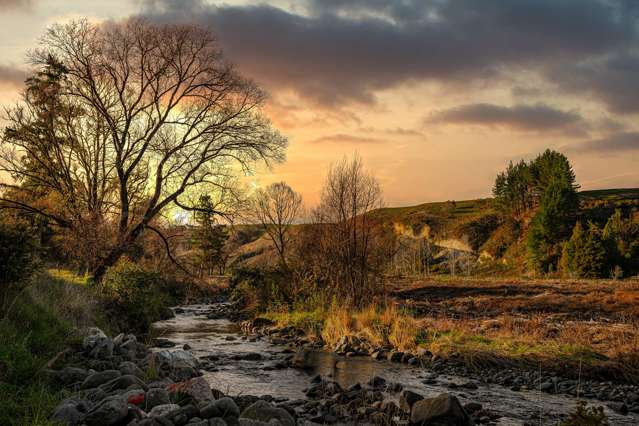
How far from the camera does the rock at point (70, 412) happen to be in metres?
5.74

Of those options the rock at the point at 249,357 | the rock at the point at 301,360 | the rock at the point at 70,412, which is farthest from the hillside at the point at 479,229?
the rock at the point at 70,412

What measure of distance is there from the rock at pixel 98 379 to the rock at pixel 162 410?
161 centimetres

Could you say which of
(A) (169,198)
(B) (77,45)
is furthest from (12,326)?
(B) (77,45)

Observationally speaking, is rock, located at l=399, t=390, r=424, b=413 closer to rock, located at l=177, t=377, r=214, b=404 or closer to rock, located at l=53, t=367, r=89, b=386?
rock, located at l=177, t=377, r=214, b=404

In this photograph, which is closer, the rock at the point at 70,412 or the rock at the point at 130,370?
the rock at the point at 70,412

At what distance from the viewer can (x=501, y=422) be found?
8.57 m

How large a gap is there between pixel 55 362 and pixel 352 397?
5.52 metres

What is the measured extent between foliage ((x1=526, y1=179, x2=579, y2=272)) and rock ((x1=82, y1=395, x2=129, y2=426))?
196 feet

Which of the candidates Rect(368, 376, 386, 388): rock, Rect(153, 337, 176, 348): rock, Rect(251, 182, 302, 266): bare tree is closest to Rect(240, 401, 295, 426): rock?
Rect(368, 376, 386, 388): rock

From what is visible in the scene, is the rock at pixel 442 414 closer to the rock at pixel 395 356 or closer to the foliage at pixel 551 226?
the rock at pixel 395 356

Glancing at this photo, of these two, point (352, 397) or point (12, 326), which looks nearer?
point (12, 326)

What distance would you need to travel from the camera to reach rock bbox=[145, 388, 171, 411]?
6784mm

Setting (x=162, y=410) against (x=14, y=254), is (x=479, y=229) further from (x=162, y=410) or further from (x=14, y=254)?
(x=162, y=410)

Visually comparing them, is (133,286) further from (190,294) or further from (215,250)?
(215,250)
